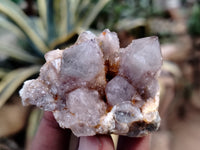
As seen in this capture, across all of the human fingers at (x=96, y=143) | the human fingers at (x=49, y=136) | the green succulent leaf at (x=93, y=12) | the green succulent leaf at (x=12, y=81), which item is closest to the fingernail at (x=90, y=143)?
the human fingers at (x=96, y=143)

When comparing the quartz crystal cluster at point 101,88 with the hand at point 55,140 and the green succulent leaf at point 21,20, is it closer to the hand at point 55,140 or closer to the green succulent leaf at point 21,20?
the hand at point 55,140

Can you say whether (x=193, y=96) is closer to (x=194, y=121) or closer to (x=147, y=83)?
(x=194, y=121)

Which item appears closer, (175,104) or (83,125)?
(83,125)

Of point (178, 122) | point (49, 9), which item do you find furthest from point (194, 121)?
point (49, 9)

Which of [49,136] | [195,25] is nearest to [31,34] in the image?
[49,136]

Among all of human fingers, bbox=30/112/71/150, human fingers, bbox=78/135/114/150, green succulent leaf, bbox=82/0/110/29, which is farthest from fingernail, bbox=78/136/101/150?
green succulent leaf, bbox=82/0/110/29

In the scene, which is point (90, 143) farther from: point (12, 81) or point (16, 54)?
point (16, 54)
